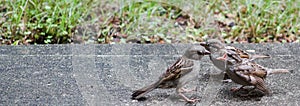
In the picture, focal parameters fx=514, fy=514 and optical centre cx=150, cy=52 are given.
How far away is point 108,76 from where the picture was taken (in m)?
2.31

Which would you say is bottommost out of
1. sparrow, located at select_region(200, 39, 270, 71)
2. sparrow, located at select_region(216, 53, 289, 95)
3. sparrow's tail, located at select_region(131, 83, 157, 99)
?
sparrow's tail, located at select_region(131, 83, 157, 99)

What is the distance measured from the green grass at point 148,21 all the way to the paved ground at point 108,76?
0.39m

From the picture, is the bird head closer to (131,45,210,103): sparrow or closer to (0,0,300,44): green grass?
(131,45,210,103): sparrow

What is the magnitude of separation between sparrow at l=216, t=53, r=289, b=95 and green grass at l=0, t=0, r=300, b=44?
3.33 ft

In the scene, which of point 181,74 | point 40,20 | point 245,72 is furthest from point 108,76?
point 40,20

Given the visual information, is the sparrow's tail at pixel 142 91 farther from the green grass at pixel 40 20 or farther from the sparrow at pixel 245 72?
the green grass at pixel 40 20

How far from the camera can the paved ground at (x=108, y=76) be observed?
81.9 inches

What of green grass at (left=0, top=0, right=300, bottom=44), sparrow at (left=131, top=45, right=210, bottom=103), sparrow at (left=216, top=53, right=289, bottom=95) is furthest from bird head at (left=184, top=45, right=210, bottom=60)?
green grass at (left=0, top=0, right=300, bottom=44)

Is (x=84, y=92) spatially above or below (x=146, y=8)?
below

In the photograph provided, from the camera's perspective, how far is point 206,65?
2.46 meters

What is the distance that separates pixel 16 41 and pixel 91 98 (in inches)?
42.0

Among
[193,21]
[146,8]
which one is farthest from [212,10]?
[146,8]

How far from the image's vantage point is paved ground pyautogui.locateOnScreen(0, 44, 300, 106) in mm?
2080

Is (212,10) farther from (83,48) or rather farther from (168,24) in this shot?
(83,48)
